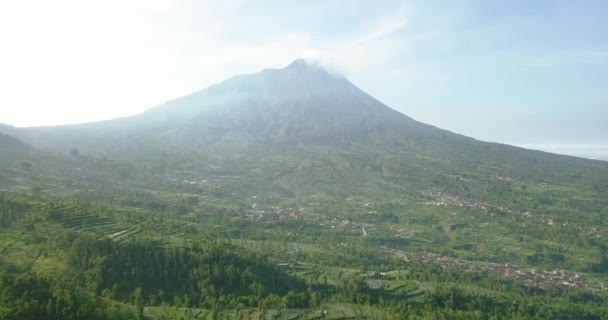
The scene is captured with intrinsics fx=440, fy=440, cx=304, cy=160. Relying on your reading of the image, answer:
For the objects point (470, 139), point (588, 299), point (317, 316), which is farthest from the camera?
point (470, 139)

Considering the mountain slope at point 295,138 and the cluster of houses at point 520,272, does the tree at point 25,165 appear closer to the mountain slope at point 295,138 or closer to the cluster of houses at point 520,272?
the mountain slope at point 295,138

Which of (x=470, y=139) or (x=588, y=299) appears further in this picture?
(x=470, y=139)

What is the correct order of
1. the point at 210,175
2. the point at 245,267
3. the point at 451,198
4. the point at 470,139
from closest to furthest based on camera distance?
the point at 245,267 → the point at 451,198 → the point at 210,175 → the point at 470,139

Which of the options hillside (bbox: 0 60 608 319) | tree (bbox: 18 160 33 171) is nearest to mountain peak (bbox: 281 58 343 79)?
hillside (bbox: 0 60 608 319)

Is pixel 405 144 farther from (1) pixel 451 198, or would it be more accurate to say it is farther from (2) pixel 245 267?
(2) pixel 245 267

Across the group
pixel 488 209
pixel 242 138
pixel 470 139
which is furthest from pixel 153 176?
pixel 470 139

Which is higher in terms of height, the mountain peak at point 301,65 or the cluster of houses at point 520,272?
the mountain peak at point 301,65

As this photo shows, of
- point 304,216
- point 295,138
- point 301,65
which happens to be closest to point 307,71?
point 301,65

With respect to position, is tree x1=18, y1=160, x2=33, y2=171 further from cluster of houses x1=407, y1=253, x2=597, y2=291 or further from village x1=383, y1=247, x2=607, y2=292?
cluster of houses x1=407, y1=253, x2=597, y2=291

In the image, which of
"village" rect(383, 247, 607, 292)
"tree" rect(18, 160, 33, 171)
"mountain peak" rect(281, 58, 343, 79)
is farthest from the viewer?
"mountain peak" rect(281, 58, 343, 79)

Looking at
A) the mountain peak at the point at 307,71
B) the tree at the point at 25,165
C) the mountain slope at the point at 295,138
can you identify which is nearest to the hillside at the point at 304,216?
the tree at the point at 25,165

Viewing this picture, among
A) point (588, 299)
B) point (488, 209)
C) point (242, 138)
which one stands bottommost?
point (588, 299)
